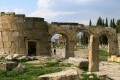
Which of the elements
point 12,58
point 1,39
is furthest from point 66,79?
point 1,39

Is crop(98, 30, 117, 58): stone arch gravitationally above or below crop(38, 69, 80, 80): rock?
above

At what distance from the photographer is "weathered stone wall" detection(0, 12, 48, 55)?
18547 millimetres

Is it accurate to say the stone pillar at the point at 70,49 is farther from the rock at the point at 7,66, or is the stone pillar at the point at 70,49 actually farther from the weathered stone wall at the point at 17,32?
the rock at the point at 7,66

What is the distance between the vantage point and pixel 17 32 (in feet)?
61.0

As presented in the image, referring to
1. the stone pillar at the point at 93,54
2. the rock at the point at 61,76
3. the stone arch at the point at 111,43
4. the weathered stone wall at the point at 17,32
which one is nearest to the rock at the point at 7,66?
A: the rock at the point at 61,76

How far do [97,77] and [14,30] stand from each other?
12144mm

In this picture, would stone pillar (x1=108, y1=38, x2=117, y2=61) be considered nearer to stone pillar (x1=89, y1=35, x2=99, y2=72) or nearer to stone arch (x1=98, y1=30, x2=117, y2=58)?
stone arch (x1=98, y1=30, x2=117, y2=58)

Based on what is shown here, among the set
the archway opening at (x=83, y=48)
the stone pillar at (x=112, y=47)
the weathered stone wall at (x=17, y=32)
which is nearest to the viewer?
the weathered stone wall at (x=17, y=32)

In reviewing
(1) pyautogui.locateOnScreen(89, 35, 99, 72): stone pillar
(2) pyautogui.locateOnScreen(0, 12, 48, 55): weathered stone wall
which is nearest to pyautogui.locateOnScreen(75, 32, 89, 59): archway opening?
(2) pyautogui.locateOnScreen(0, 12, 48, 55): weathered stone wall

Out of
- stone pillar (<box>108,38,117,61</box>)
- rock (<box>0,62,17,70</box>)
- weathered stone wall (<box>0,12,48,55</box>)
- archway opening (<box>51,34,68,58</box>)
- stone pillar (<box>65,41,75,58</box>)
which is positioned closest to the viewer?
rock (<box>0,62,17,70</box>)

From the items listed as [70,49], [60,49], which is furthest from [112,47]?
[60,49]

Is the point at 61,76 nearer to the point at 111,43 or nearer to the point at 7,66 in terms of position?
the point at 7,66

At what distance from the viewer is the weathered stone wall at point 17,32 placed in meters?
18.5

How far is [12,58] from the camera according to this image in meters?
13.4
